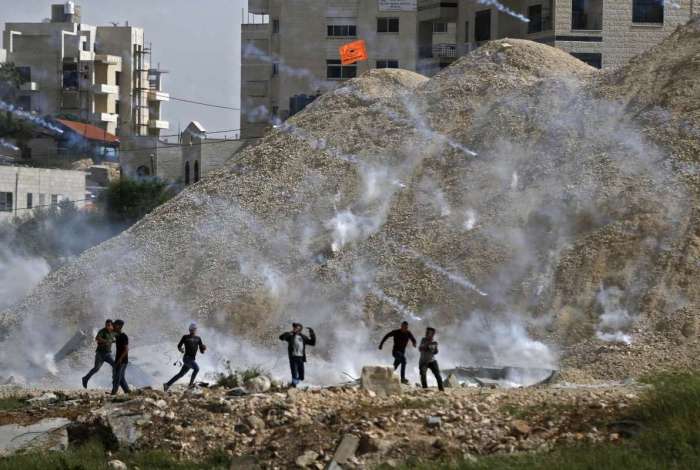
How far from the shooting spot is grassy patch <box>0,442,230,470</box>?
2044cm

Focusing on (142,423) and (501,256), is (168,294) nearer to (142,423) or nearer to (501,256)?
(501,256)

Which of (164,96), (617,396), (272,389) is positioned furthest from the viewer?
(164,96)

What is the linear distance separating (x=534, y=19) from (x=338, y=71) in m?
15.7

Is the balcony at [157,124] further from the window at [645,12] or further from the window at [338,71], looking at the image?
the window at [645,12]

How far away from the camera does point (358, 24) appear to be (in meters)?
72.0

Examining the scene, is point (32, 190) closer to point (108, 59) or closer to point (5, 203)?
point (5, 203)

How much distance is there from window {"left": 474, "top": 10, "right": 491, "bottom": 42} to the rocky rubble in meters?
38.1

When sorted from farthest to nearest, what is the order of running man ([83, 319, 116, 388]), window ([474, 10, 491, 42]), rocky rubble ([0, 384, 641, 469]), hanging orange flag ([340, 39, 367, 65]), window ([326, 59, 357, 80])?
window ([326, 59, 357, 80])
hanging orange flag ([340, 39, 367, 65])
window ([474, 10, 491, 42])
running man ([83, 319, 116, 388])
rocky rubble ([0, 384, 641, 469])

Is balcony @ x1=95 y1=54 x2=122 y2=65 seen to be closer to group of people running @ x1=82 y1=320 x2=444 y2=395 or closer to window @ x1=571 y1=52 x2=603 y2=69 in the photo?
window @ x1=571 y1=52 x2=603 y2=69

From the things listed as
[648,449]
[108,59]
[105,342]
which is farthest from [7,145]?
[648,449]

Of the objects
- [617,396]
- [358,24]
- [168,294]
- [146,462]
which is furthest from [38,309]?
[358,24]

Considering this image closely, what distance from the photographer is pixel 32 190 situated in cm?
6525

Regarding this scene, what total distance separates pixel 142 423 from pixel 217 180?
19161 millimetres

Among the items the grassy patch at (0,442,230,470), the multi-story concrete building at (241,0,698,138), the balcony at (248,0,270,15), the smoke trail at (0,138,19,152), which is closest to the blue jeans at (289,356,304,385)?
the grassy patch at (0,442,230,470)
